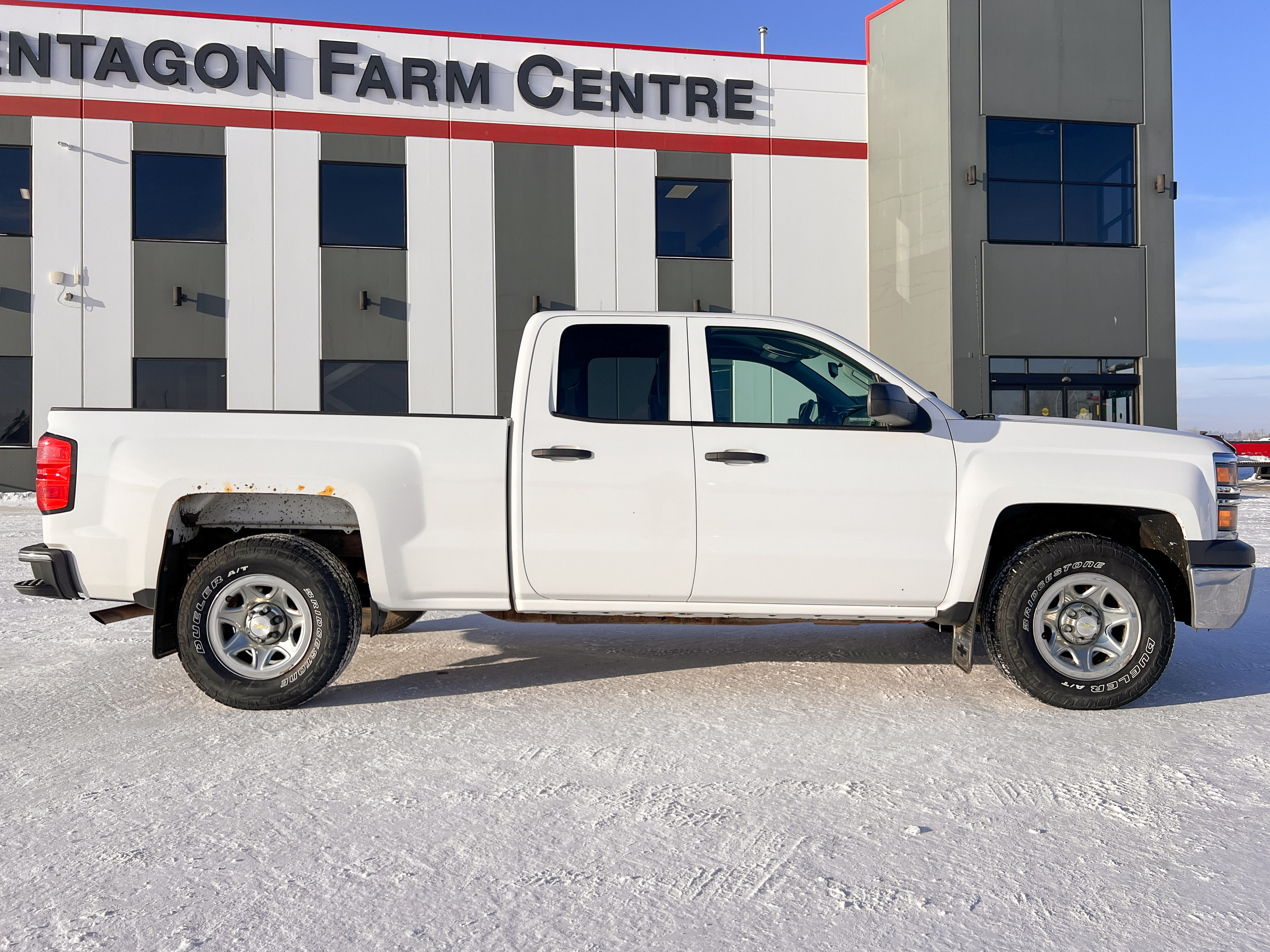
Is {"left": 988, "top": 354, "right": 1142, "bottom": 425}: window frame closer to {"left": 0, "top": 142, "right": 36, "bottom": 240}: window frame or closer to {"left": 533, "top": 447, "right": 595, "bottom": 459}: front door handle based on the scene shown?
{"left": 533, "top": 447, "right": 595, "bottom": 459}: front door handle

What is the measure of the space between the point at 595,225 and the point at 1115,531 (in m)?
15.2

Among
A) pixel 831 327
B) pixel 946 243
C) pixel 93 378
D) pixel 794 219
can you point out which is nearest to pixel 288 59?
pixel 93 378

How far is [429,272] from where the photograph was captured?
18188 mm

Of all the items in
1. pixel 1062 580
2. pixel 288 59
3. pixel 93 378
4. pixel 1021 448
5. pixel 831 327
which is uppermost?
pixel 288 59

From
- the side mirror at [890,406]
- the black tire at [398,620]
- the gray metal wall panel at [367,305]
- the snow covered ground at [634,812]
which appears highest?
the gray metal wall panel at [367,305]

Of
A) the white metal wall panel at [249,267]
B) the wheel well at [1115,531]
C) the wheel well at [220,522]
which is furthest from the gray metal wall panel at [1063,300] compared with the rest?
the wheel well at [220,522]

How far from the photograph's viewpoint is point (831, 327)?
1883cm

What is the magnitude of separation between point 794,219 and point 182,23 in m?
12.7

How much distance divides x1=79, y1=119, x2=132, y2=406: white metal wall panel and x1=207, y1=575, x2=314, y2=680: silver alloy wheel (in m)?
15.4

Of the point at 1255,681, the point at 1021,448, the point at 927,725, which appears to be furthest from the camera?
the point at 1255,681

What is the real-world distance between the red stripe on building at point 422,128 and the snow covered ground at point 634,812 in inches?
597

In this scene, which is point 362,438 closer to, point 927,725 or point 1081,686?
point 927,725

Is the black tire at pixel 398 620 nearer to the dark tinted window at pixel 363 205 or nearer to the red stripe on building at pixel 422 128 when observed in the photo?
the dark tinted window at pixel 363 205

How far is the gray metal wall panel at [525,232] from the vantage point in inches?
719
